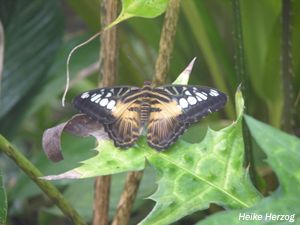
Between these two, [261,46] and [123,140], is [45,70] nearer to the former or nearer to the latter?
[123,140]

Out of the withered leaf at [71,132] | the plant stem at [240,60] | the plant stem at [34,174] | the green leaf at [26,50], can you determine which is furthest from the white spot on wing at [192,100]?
the green leaf at [26,50]

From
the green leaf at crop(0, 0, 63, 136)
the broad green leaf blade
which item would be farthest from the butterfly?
the green leaf at crop(0, 0, 63, 136)

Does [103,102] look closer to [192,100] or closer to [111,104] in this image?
[111,104]

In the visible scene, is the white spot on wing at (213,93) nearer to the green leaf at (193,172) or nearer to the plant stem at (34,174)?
the green leaf at (193,172)

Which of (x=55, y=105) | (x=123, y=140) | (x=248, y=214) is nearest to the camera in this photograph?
(x=248, y=214)

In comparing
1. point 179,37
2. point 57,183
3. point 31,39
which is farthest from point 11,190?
point 179,37

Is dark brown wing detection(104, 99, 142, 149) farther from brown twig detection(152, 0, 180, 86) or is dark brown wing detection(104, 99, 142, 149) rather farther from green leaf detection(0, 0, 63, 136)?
green leaf detection(0, 0, 63, 136)
